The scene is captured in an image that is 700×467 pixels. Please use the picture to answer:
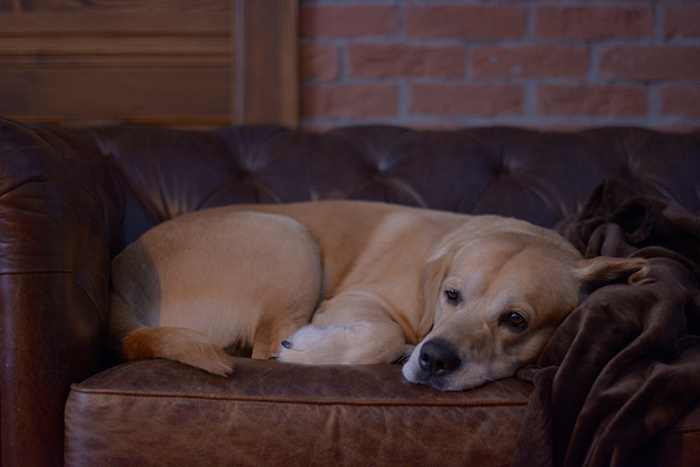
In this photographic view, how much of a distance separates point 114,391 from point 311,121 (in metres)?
1.82

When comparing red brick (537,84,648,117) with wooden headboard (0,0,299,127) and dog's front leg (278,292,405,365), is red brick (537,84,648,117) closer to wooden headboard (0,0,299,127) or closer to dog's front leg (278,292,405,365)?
wooden headboard (0,0,299,127)

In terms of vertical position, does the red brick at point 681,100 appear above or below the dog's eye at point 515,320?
above

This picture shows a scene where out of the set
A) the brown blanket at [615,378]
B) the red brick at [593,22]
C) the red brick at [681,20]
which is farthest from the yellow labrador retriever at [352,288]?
the red brick at [681,20]

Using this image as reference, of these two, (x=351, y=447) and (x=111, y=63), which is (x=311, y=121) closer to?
(x=111, y=63)

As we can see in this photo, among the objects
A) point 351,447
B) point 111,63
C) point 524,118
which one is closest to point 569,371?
point 351,447

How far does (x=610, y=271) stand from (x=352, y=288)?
0.86 metres

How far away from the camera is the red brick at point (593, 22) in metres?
2.44

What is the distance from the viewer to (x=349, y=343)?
4.42ft

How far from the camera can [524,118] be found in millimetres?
2504

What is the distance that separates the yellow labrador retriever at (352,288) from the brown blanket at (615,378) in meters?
0.13

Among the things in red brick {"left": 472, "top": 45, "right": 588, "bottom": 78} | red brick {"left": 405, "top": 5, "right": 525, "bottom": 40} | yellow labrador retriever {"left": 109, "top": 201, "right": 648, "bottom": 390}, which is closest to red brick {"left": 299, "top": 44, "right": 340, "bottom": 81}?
red brick {"left": 405, "top": 5, "right": 525, "bottom": 40}

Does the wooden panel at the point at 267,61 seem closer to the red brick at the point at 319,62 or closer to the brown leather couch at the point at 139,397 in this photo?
the red brick at the point at 319,62

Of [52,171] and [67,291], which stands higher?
[52,171]

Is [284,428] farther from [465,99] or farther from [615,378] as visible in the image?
[465,99]
